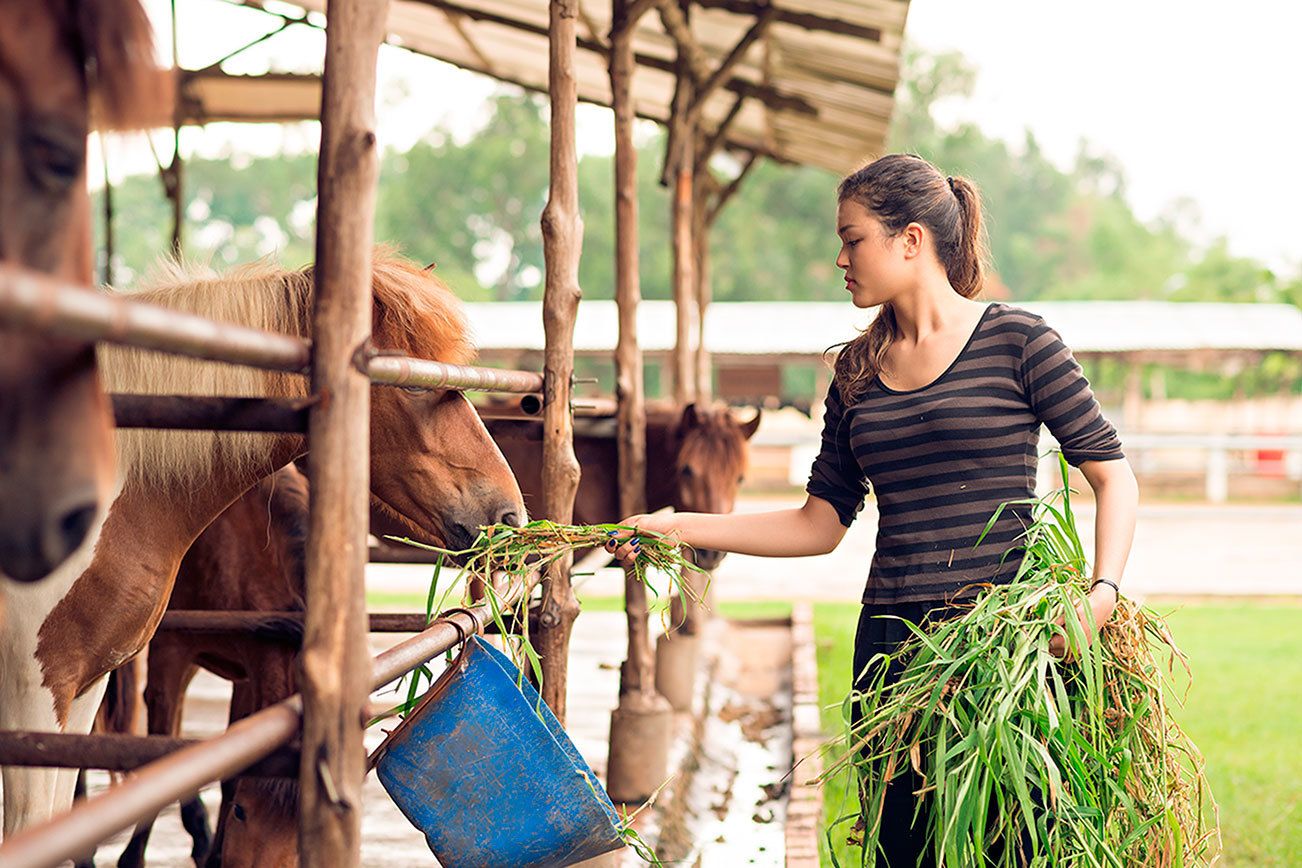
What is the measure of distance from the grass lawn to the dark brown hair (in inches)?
36.6

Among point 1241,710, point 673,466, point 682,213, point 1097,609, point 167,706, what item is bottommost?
point 1241,710

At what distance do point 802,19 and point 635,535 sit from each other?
4.33 m

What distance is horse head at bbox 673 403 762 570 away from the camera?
223 inches

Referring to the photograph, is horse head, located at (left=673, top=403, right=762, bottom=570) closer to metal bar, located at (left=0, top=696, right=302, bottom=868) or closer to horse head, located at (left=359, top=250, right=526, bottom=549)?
horse head, located at (left=359, top=250, right=526, bottom=549)

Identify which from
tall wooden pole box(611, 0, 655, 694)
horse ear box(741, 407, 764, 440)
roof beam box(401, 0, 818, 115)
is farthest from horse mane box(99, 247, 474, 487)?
roof beam box(401, 0, 818, 115)

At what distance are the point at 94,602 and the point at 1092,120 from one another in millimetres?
63779

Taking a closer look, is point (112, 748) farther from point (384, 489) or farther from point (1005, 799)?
point (1005, 799)

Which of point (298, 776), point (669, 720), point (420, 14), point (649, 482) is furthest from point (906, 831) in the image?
point (420, 14)

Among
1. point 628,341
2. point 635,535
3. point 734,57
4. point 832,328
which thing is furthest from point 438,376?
point 832,328

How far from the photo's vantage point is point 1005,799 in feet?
7.25

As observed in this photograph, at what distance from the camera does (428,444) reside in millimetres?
2713

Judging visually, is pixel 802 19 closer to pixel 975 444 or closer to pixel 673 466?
pixel 673 466

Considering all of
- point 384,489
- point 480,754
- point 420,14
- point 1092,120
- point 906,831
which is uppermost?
point 1092,120

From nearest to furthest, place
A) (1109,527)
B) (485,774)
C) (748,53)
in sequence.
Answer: (485,774)
(1109,527)
(748,53)
